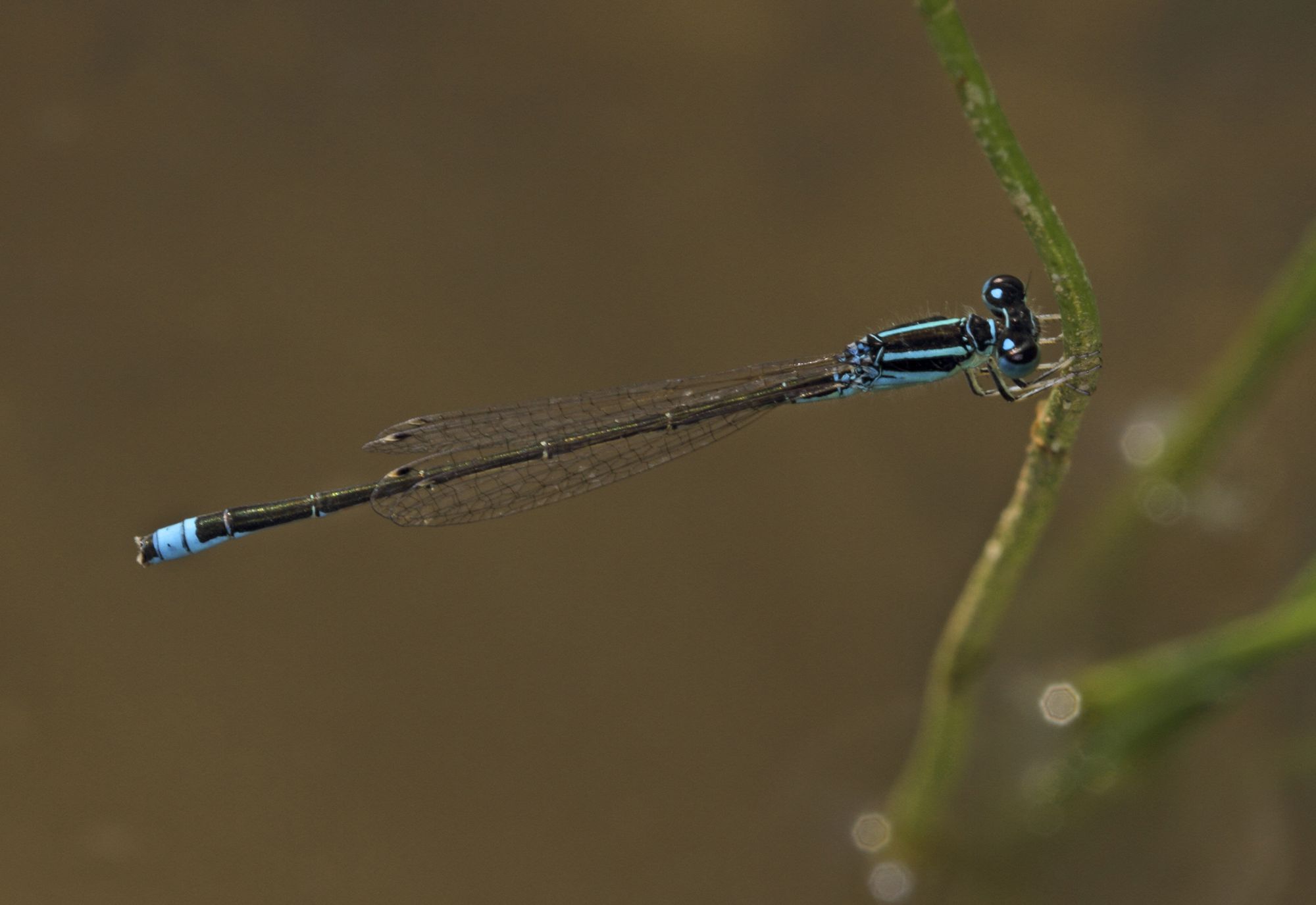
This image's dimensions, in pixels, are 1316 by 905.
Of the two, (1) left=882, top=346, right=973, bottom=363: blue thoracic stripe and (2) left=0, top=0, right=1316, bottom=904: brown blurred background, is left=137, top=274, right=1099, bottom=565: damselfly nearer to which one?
(1) left=882, top=346, right=973, bottom=363: blue thoracic stripe

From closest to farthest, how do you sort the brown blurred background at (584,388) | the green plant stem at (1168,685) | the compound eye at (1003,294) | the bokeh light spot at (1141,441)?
the green plant stem at (1168,685) → the compound eye at (1003,294) → the brown blurred background at (584,388) → the bokeh light spot at (1141,441)

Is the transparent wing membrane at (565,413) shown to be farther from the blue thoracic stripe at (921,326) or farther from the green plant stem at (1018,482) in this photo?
the green plant stem at (1018,482)

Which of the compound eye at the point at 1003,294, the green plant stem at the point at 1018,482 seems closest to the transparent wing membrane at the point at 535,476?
the compound eye at the point at 1003,294

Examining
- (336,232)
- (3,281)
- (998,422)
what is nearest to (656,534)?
(998,422)

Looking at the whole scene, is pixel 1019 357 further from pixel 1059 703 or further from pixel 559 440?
pixel 1059 703

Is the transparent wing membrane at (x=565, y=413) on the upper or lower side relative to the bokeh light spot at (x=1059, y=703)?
upper

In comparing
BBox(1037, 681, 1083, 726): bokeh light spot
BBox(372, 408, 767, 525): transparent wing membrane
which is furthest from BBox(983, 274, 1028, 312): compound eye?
BBox(1037, 681, 1083, 726): bokeh light spot

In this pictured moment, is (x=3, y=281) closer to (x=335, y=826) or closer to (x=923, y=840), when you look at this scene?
(x=335, y=826)
